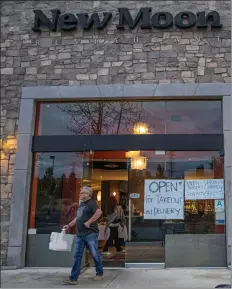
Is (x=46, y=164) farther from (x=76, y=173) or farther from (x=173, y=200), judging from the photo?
(x=173, y=200)

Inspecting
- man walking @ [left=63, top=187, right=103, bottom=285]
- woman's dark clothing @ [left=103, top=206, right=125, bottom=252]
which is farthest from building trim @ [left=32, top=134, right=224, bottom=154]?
man walking @ [left=63, top=187, right=103, bottom=285]

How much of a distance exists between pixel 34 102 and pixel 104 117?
5.44 ft

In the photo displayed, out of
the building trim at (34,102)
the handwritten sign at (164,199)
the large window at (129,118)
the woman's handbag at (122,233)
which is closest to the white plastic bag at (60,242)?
the building trim at (34,102)

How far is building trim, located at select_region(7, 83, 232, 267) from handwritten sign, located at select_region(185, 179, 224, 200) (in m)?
0.17

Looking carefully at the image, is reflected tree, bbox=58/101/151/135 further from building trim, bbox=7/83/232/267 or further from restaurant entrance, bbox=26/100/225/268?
building trim, bbox=7/83/232/267

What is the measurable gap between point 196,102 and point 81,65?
2786 mm

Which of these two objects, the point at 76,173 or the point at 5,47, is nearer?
the point at 76,173

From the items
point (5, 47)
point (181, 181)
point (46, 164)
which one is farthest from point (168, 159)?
point (5, 47)

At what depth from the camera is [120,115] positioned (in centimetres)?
812

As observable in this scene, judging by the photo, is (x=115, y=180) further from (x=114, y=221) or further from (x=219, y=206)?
(x=219, y=206)

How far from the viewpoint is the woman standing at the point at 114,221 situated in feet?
25.5

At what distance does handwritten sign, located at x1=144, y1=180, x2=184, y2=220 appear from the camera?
761cm

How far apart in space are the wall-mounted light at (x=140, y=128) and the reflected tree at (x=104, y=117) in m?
0.08

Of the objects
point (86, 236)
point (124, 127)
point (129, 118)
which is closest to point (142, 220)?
point (86, 236)
